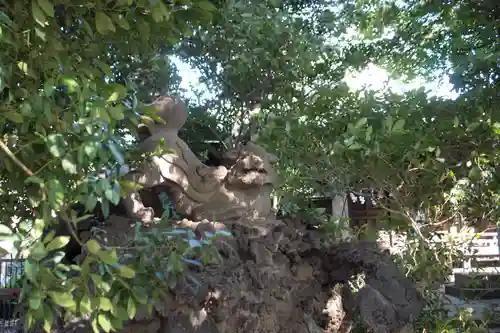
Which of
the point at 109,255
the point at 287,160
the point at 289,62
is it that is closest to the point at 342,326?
the point at 287,160

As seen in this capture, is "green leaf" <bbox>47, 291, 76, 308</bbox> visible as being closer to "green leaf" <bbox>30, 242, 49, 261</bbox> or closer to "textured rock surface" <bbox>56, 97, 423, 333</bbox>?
"green leaf" <bbox>30, 242, 49, 261</bbox>

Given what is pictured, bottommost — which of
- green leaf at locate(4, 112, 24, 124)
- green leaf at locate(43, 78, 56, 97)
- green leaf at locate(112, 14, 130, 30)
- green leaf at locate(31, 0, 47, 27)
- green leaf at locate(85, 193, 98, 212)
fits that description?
green leaf at locate(85, 193, 98, 212)

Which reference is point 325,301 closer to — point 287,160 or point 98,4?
point 287,160

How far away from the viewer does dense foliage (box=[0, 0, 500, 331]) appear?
1.46 meters

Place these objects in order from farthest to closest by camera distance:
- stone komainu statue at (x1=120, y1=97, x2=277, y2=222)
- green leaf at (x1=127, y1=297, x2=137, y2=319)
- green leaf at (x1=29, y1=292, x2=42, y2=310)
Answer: stone komainu statue at (x1=120, y1=97, x2=277, y2=222) < green leaf at (x1=127, y1=297, x2=137, y2=319) < green leaf at (x1=29, y1=292, x2=42, y2=310)

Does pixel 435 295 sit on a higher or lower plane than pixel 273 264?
lower

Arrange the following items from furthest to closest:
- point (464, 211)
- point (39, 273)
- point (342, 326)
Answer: point (342, 326), point (464, 211), point (39, 273)

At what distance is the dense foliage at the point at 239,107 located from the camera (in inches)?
57.5

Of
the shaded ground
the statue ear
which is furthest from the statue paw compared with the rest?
the statue ear

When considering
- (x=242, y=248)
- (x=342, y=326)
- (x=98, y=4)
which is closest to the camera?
(x=98, y=4)

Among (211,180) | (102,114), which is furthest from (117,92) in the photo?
(211,180)

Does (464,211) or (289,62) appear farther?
(289,62)

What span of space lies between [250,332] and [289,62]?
3.31 m

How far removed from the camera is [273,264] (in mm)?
3574
